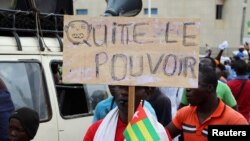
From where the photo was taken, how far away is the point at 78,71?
306 cm

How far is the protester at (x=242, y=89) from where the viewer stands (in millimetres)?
7008

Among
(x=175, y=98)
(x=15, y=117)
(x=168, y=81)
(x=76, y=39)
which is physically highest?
(x=76, y=39)

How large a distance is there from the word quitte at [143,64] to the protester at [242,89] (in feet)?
13.5

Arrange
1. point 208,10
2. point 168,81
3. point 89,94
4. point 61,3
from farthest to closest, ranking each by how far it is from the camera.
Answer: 1. point 208,10
2. point 61,3
3. point 89,94
4. point 168,81

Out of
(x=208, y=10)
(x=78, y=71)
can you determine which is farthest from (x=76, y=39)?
(x=208, y=10)

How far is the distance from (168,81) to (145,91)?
228 mm

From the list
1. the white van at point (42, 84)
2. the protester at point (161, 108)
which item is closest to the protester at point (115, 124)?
the white van at point (42, 84)

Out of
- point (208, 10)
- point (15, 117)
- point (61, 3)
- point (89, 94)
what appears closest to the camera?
point (15, 117)

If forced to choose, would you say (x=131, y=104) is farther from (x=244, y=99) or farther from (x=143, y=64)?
(x=244, y=99)

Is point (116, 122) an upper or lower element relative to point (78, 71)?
lower

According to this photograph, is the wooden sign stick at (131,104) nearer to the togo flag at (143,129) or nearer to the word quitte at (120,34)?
the togo flag at (143,129)

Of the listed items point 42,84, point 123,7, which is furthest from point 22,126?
point 123,7

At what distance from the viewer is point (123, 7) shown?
5.30 m

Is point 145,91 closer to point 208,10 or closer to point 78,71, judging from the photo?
point 78,71
